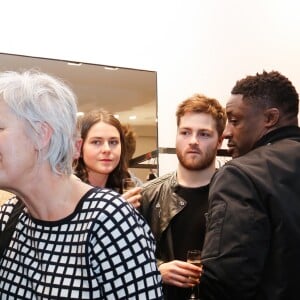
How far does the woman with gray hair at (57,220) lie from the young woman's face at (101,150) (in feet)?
3.08

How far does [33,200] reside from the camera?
1156mm

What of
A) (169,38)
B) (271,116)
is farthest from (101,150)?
(169,38)

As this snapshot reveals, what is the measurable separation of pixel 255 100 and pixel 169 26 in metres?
1.36

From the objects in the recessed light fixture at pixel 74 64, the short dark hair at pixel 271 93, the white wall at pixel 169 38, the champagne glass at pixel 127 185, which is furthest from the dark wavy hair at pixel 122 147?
the short dark hair at pixel 271 93

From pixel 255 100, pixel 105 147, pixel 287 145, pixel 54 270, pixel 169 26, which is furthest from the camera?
pixel 169 26

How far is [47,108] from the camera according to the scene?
1.11 m

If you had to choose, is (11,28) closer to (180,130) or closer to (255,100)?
(180,130)

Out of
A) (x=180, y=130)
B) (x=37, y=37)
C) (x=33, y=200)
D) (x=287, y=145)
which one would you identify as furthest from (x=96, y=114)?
(x=33, y=200)

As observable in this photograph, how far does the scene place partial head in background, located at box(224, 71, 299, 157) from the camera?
1.71 metres

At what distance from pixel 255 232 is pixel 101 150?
2.93 ft

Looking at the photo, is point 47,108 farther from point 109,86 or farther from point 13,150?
point 109,86

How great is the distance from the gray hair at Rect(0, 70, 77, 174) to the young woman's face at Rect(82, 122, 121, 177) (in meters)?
0.95

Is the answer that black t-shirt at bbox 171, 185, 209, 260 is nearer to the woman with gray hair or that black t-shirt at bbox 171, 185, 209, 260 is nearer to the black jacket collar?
the black jacket collar

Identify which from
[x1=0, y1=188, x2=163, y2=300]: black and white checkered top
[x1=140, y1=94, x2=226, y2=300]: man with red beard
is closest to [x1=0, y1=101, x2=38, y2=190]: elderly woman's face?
[x1=0, y1=188, x2=163, y2=300]: black and white checkered top
